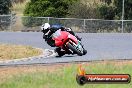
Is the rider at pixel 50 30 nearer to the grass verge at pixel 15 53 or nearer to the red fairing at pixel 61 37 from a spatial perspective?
the red fairing at pixel 61 37

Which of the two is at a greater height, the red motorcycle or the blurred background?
the red motorcycle

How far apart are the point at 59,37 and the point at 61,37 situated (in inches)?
1.1

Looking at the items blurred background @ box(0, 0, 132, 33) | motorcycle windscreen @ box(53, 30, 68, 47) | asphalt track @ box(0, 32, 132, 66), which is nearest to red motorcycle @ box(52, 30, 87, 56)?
motorcycle windscreen @ box(53, 30, 68, 47)

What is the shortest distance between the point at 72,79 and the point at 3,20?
85.4 ft

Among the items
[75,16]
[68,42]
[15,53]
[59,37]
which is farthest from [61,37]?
A: [75,16]

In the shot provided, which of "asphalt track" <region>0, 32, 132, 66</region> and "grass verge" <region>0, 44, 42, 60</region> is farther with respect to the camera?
"grass verge" <region>0, 44, 42, 60</region>

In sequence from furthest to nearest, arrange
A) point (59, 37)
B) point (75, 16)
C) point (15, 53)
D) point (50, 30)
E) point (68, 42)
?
point (75, 16) < point (15, 53) < point (68, 42) < point (59, 37) < point (50, 30)

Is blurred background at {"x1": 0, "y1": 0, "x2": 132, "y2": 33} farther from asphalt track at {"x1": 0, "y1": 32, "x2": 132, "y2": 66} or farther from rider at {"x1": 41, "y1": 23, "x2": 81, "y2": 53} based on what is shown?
rider at {"x1": 41, "y1": 23, "x2": 81, "y2": 53}

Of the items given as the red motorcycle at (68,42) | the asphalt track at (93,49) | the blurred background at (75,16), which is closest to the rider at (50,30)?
the red motorcycle at (68,42)

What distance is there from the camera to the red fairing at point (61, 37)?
618 centimetres

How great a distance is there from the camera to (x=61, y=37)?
20.8 ft

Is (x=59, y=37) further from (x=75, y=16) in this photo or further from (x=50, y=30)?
(x=75, y=16)

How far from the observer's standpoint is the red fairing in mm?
6176

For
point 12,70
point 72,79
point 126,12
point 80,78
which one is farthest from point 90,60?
point 126,12
